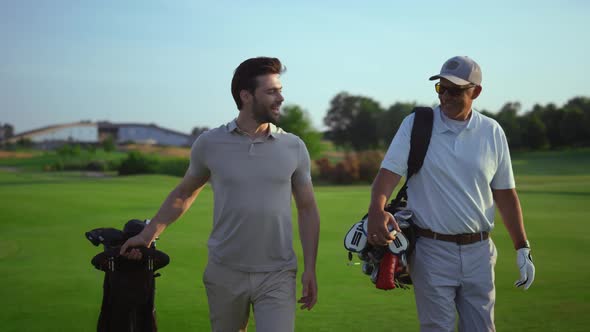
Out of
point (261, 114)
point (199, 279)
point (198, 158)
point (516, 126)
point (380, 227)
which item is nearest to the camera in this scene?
point (261, 114)

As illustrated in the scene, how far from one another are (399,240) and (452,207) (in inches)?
16.4

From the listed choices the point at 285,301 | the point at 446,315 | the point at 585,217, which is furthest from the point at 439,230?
the point at 585,217

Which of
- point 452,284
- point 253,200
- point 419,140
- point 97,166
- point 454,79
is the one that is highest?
point 454,79

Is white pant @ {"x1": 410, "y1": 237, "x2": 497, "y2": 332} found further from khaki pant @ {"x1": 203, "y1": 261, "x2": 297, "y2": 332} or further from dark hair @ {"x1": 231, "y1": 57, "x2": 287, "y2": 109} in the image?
dark hair @ {"x1": 231, "y1": 57, "x2": 287, "y2": 109}

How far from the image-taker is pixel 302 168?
15.6 feet

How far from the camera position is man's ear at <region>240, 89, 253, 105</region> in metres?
4.77

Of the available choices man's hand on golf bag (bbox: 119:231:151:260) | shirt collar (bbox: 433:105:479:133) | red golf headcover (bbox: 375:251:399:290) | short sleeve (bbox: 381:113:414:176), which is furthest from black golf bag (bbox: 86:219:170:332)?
shirt collar (bbox: 433:105:479:133)

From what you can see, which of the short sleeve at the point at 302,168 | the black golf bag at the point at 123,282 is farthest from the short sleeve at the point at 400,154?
the black golf bag at the point at 123,282

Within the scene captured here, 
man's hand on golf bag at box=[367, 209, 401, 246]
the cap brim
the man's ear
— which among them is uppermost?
the cap brim

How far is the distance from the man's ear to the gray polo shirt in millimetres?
207

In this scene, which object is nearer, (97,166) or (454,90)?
(454,90)

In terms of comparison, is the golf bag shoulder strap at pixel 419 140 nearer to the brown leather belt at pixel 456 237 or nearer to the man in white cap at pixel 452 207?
the man in white cap at pixel 452 207

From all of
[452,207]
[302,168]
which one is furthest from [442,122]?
[302,168]

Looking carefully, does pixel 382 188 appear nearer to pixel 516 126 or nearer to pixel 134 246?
pixel 134 246
